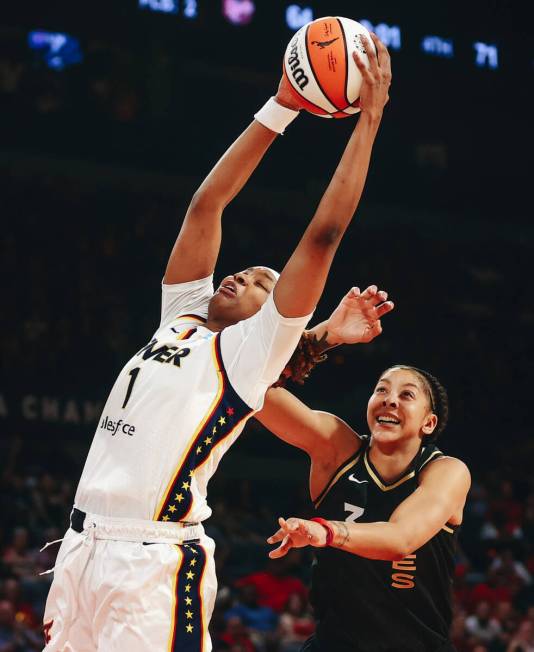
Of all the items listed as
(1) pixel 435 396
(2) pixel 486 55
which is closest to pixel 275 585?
(2) pixel 486 55

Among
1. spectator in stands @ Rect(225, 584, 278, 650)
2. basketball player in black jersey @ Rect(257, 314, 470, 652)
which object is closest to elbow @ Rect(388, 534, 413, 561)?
basketball player in black jersey @ Rect(257, 314, 470, 652)

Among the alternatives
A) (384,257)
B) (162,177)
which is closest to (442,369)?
(384,257)

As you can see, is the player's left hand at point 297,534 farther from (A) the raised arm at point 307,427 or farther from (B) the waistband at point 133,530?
(A) the raised arm at point 307,427

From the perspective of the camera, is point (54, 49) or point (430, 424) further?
point (54, 49)

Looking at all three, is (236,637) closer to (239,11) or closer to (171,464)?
(171,464)

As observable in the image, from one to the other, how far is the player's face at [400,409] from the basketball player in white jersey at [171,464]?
0.89 m

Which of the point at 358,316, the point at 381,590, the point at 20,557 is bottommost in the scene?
the point at 20,557

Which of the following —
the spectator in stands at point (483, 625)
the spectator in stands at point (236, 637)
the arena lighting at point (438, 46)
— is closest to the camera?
the spectator in stands at point (236, 637)

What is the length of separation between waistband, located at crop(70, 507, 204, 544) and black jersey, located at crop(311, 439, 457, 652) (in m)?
0.90

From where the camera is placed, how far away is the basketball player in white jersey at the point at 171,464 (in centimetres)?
341

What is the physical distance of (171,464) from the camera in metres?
3.49

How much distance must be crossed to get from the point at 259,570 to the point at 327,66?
793cm

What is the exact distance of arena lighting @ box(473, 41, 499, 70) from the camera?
441 inches

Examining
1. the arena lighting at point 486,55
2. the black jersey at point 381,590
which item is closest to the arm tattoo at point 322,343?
the black jersey at point 381,590
